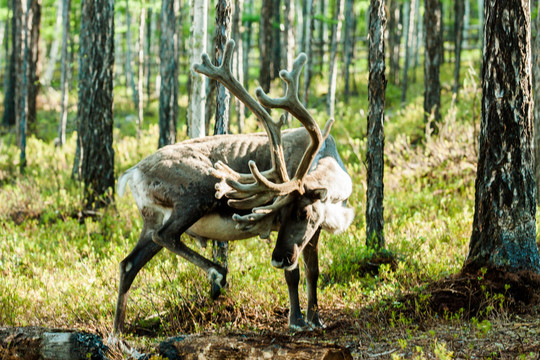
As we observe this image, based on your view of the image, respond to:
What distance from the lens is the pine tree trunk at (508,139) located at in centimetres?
519

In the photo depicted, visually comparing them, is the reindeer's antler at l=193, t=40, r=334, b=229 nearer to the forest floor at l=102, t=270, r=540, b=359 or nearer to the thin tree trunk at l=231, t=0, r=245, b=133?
the forest floor at l=102, t=270, r=540, b=359

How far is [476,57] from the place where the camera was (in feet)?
97.0

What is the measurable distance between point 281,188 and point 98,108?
20.2 ft

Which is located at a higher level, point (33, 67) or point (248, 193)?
point (33, 67)

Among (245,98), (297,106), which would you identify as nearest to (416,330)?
(297,106)

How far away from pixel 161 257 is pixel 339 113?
1266 centimetres

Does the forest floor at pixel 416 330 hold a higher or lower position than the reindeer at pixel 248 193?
lower

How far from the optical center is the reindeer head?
471cm

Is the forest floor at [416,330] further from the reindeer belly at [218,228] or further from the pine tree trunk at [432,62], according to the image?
the pine tree trunk at [432,62]

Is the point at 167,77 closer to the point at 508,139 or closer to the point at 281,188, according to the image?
the point at 281,188

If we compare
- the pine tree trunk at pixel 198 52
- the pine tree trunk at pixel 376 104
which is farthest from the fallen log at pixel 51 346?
the pine tree trunk at pixel 376 104

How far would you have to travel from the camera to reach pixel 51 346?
13.4ft

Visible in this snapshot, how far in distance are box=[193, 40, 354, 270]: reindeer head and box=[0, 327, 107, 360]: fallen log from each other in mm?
1490

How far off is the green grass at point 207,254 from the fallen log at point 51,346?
2.95ft
